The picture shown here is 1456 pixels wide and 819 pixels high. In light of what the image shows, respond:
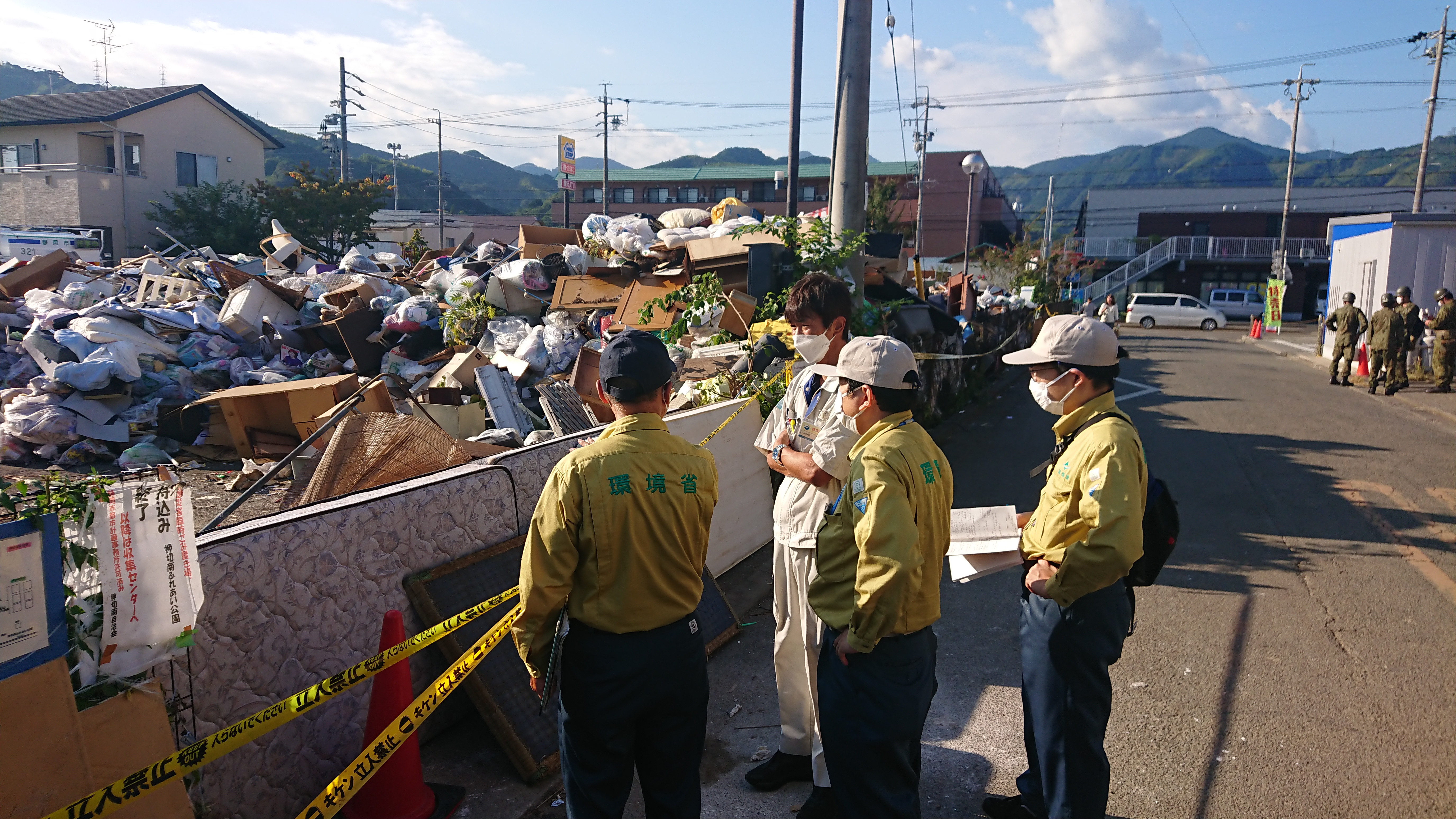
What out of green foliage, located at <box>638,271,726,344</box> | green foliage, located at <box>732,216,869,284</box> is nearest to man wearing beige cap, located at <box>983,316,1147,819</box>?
green foliage, located at <box>732,216,869,284</box>

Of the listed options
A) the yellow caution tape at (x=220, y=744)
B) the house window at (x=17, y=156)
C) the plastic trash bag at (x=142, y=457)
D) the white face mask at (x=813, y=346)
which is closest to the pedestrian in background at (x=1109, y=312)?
the white face mask at (x=813, y=346)

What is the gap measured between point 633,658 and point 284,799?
153cm

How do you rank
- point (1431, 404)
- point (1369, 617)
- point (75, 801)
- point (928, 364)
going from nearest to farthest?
point (75, 801) < point (1369, 617) < point (928, 364) < point (1431, 404)

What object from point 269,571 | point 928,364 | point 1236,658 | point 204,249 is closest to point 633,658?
point 269,571

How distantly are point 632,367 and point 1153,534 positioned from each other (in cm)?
194

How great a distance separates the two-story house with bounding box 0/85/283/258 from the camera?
32625 mm

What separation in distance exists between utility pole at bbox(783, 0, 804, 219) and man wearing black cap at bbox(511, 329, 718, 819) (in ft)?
31.2

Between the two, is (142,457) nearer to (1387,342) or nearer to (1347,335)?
(1387,342)

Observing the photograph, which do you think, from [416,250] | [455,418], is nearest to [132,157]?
[416,250]

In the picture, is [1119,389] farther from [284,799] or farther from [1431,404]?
[284,799]

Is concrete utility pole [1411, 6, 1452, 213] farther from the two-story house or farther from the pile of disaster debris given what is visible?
the two-story house

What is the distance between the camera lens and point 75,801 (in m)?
2.20

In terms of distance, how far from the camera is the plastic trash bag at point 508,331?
30.9 ft

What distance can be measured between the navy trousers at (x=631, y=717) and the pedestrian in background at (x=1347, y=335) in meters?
18.6
